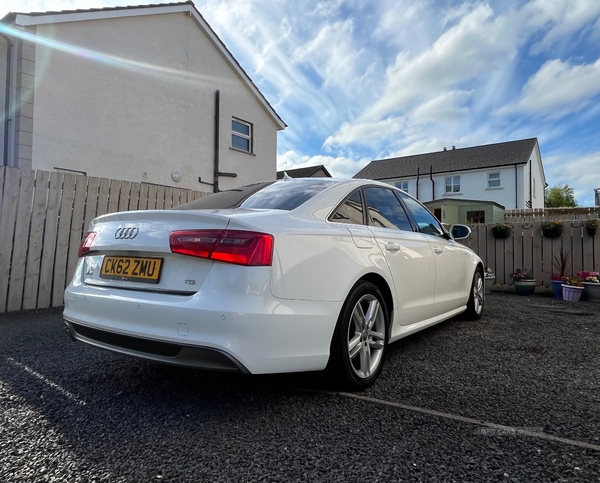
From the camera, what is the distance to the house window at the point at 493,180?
28453 millimetres

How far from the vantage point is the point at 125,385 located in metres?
2.62

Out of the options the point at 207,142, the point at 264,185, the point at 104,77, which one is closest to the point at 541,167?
the point at 207,142

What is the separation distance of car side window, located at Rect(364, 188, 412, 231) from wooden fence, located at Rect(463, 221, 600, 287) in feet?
18.2

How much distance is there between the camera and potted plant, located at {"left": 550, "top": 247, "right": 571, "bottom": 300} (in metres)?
7.11

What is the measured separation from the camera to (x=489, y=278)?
25.3 ft

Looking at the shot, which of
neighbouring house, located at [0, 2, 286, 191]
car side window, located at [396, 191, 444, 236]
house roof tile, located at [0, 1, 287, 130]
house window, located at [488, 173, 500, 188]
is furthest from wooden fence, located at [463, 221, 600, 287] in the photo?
house window, located at [488, 173, 500, 188]

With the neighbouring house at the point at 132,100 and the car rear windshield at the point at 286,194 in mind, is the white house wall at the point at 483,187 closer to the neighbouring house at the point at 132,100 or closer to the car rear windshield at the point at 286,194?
the neighbouring house at the point at 132,100

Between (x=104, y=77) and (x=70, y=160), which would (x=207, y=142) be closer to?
(x=104, y=77)

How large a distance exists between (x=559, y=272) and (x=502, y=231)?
126cm

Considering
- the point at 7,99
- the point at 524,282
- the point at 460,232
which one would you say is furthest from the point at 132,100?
the point at 524,282

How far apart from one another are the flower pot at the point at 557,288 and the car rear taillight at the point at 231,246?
6.97 metres

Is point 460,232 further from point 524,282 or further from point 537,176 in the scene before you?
point 537,176

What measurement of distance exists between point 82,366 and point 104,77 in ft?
27.2

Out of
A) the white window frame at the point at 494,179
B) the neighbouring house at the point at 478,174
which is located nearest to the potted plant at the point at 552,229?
the neighbouring house at the point at 478,174
